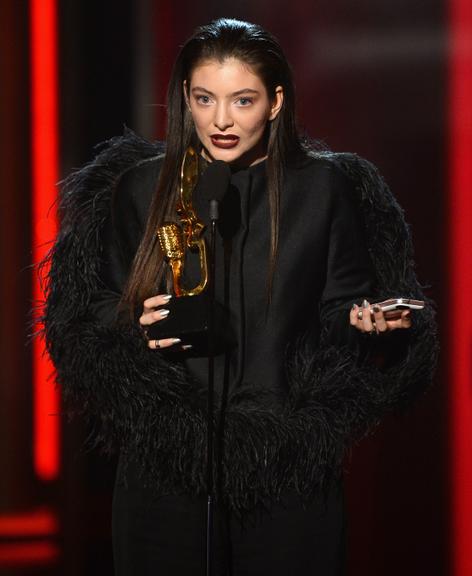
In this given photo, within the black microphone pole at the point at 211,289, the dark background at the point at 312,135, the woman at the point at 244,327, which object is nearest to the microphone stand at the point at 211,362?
the black microphone pole at the point at 211,289

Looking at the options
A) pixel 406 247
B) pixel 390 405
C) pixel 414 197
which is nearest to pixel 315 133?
pixel 414 197

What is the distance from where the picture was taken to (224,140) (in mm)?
1567

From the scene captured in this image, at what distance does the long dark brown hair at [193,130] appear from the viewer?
5.11 ft

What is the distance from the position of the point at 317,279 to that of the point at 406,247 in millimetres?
188

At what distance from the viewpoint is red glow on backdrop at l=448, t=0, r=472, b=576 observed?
93.8 inches

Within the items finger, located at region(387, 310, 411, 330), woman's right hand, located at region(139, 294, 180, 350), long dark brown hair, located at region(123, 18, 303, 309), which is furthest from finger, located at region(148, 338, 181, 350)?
finger, located at region(387, 310, 411, 330)

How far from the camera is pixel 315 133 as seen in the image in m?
2.56

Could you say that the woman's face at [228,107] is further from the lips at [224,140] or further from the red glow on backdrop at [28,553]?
the red glow on backdrop at [28,553]

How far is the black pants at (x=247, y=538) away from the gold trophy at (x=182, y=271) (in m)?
0.27

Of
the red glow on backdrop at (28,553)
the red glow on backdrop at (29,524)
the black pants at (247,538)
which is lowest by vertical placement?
the red glow on backdrop at (28,553)

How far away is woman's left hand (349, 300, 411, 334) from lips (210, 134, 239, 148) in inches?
12.7

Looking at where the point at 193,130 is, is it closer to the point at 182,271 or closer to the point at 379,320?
the point at 182,271

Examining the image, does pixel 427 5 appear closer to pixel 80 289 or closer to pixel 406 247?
pixel 406 247

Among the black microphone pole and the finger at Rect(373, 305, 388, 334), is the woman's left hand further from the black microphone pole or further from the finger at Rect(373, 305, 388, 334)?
the black microphone pole
